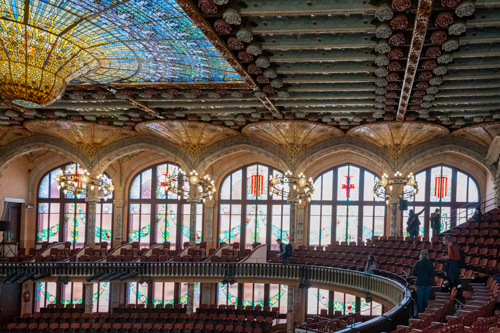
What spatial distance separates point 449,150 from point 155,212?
15478 mm

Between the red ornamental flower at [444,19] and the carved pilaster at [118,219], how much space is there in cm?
2078

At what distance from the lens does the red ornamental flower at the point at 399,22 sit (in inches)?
369

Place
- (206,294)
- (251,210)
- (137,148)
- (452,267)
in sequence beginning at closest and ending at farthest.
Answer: (452,267) < (137,148) < (206,294) < (251,210)

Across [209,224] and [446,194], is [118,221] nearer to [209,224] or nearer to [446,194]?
[209,224]

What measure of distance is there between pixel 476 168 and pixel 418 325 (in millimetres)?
19040

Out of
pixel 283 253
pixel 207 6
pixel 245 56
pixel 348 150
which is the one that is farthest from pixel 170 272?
pixel 207 6

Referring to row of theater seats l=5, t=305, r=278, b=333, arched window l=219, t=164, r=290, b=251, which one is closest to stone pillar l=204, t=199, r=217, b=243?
arched window l=219, t=164, r=290, b=251

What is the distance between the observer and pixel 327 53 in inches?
472

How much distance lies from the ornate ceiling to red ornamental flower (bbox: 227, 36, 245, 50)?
0.02 metres

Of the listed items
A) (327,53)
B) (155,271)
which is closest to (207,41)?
(327,53)

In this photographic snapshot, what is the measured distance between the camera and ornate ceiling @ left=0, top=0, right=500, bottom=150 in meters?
9.48

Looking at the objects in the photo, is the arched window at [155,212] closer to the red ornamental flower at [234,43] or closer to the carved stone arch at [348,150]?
the carved stone arch at [348,150]

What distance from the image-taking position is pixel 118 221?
26.7 metres

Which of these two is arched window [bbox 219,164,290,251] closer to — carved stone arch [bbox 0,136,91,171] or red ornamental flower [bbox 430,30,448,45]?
carved stone arch [bbox 0,136,91,171]
